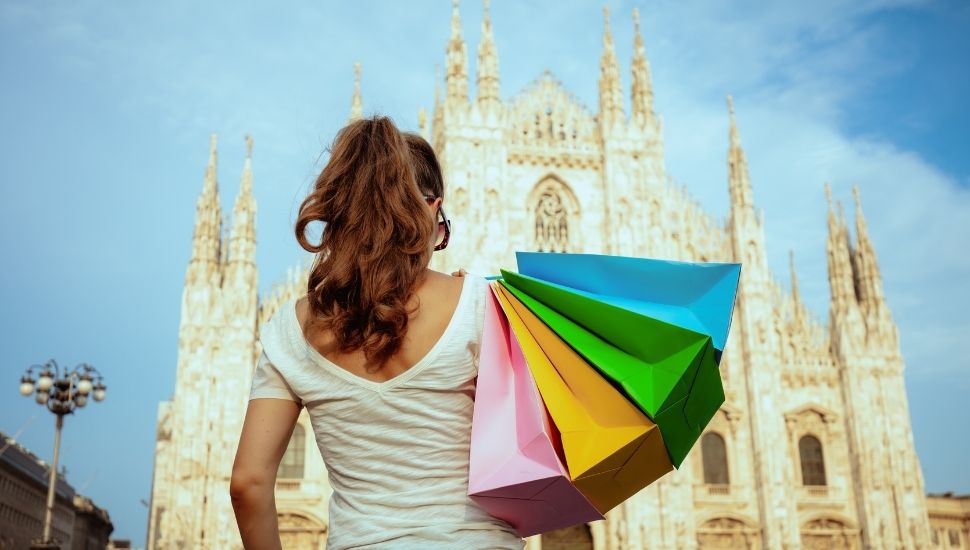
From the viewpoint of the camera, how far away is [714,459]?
94.1ft

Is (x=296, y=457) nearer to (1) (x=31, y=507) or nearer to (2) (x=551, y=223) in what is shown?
(2) (x=551, y=223)

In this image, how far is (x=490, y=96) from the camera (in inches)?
1208

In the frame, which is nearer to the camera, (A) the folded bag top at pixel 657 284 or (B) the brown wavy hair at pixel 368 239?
(B) the brown wavy hair at pixel 368 239

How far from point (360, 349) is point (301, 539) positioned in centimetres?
2557

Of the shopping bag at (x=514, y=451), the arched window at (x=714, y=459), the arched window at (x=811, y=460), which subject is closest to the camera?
the shopping bag at (x=514, y=451)

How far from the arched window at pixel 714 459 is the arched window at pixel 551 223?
24.3ft

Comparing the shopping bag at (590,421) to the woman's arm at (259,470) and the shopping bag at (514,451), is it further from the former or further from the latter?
the woman's arm at (259,470)

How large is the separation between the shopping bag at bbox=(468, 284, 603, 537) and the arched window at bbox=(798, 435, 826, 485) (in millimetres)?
28772

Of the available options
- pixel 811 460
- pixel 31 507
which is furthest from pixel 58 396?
pixel 31 507

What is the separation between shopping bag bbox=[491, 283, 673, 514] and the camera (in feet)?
6.93

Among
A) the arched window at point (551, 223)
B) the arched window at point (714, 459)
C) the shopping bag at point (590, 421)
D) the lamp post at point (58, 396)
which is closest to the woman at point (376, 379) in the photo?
the shopping bag at point (590, 421)

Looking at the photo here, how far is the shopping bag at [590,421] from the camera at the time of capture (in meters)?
2.11

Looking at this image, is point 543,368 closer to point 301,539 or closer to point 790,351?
point 301,539

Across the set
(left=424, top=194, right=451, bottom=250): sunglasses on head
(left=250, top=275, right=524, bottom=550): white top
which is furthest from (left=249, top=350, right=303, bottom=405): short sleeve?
(left=424, top=194, right=451, bottom=250): sunglasses on head
